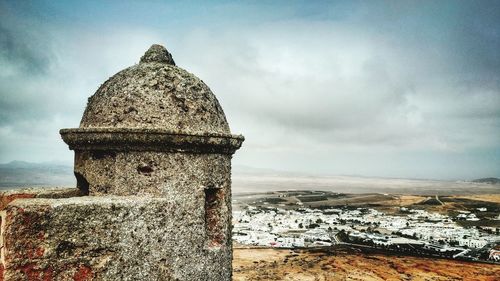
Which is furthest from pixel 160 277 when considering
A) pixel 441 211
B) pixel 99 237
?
pixel 441 211

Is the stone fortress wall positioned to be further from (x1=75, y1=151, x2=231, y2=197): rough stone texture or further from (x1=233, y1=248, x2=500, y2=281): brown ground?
(x1=233, y1=248, x2=500, y2=281): brown ground

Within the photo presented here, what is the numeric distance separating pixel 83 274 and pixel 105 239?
0.28m

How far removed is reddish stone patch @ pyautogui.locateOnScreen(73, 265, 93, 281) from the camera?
2.58m

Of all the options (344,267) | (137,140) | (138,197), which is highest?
(137,140)

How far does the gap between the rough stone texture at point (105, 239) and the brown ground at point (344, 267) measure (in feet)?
34.6

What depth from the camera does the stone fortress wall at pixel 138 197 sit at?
97.9 inches

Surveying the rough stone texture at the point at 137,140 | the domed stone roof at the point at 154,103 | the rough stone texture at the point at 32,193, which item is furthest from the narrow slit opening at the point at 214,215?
the rough stone texture at the point at 32,193

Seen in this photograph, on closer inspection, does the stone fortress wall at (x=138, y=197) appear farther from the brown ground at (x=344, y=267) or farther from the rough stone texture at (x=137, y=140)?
the brown ground at (x=344, y=267)

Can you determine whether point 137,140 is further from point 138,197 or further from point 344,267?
point 344,267

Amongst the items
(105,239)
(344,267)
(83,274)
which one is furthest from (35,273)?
(344,267)

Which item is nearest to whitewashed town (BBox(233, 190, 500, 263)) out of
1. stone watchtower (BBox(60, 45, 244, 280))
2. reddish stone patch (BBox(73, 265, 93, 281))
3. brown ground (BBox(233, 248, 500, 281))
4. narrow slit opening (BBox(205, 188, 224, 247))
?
brown ground (BBox(233, 248, 500, 281))

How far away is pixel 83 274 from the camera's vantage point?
8.52ft

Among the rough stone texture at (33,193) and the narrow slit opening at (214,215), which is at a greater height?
the rough stone texture at (33,193)

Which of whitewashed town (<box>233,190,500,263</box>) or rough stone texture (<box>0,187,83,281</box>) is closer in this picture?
rough stone texture (<box>0,187,83,281</box>)
